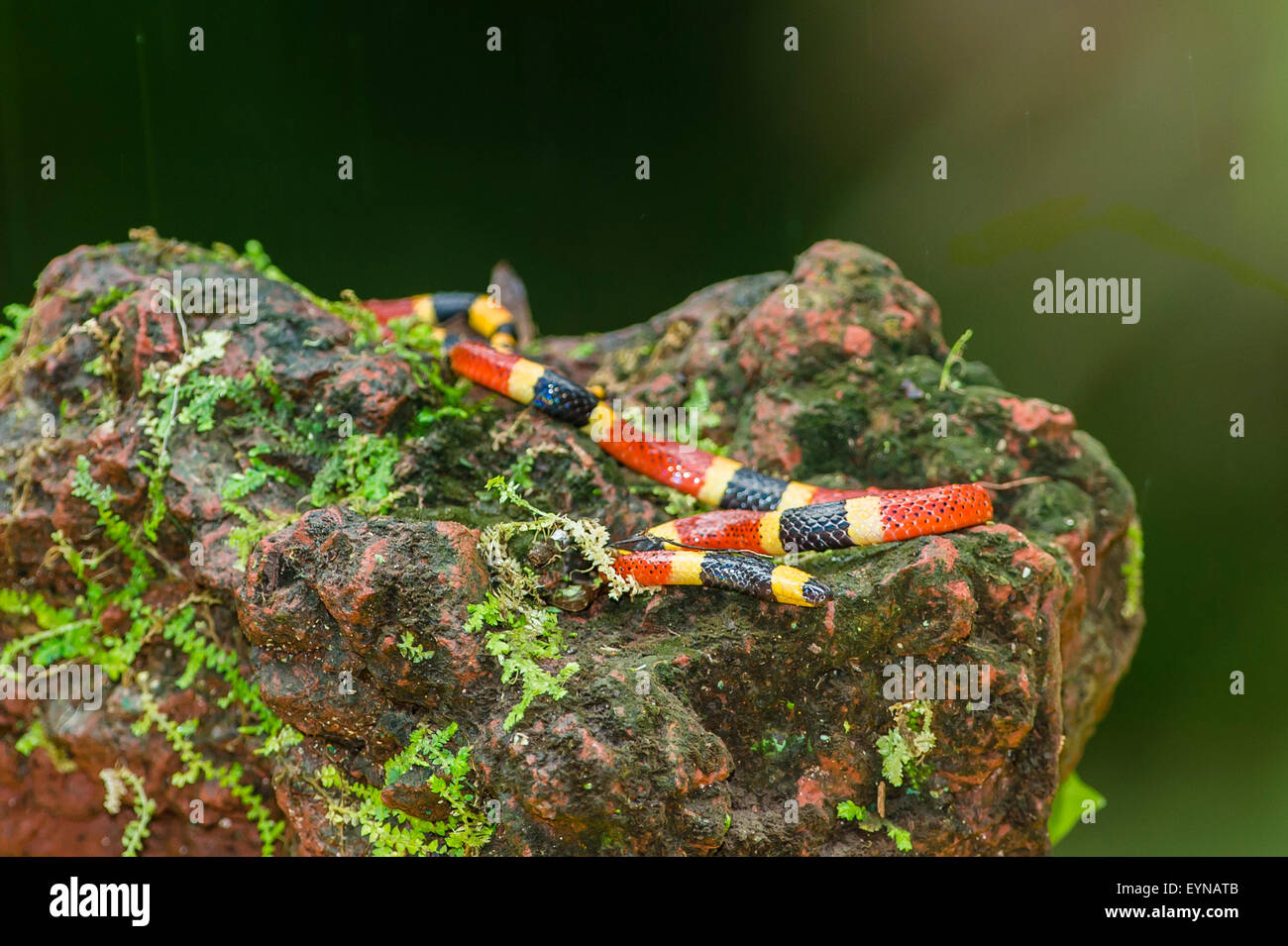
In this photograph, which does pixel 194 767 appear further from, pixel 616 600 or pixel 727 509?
pixel 727 509

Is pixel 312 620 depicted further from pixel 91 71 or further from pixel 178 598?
pixel 91 71

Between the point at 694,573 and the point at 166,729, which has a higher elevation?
the point at 694,573

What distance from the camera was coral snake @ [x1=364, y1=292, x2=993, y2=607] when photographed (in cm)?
275

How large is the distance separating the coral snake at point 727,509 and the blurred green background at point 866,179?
161 cm

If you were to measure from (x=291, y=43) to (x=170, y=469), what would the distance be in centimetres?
282

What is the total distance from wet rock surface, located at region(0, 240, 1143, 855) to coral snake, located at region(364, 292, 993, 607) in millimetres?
90

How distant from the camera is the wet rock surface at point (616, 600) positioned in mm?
2414

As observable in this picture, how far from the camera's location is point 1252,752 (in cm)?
460

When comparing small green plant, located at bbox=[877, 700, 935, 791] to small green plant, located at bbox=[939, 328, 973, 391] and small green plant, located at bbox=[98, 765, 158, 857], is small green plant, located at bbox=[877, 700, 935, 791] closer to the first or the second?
small green plant, located at bbox=[939, 328, 973, 391]

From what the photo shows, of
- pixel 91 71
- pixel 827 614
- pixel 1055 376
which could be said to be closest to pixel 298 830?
pixel 827 614

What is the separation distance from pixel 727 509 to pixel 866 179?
2.20 metres

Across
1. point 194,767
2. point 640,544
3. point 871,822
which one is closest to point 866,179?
point 640,544

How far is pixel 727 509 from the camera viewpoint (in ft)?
11.0

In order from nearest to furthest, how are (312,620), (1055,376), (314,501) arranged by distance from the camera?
(312,620) < (314,501) < (1055,376)
